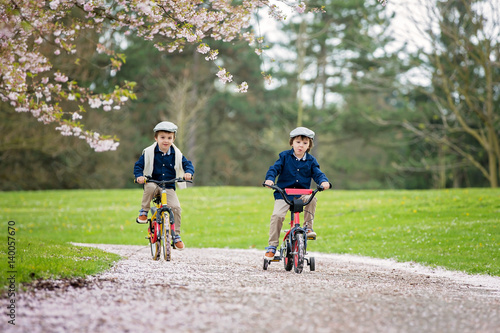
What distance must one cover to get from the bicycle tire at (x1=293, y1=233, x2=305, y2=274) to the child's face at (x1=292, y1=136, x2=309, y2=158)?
122cm

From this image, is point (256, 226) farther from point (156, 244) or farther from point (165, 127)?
point (165, 127)

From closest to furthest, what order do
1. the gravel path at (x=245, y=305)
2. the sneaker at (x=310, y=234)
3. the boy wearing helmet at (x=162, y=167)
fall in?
the gravel path at (x=245, y=305) → the sneaker at (x=310, y=234) → the boy wearing helmet at (x=162, y=167)

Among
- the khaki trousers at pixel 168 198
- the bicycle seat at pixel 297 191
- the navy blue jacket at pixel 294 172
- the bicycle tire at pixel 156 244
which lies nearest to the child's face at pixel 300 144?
the navy blue jacket at pixel 294 172

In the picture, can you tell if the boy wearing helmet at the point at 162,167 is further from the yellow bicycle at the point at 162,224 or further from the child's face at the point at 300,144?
the child's face at the point at 300,144

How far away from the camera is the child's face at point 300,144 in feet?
24.6

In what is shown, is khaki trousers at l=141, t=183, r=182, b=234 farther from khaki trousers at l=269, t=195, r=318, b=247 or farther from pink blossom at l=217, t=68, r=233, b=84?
pink blossom at l=217, t=68, r=233, b=84

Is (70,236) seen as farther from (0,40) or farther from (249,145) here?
(249,145)

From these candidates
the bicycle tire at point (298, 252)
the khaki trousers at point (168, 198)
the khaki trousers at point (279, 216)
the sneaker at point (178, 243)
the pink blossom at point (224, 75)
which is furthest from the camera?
the pink blossom at point (224, 75)

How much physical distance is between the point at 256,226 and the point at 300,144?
9612mm

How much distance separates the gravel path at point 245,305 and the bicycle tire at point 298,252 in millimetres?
282

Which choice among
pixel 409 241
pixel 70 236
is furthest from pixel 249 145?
pixel 409 241

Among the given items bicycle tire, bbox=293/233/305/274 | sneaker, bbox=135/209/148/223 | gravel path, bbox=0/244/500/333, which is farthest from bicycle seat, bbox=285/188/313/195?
sneaker, bbox=135/209/148/223

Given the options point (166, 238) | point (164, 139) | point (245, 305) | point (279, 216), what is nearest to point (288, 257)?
point (279, 216)

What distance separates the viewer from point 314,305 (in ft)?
15.6
